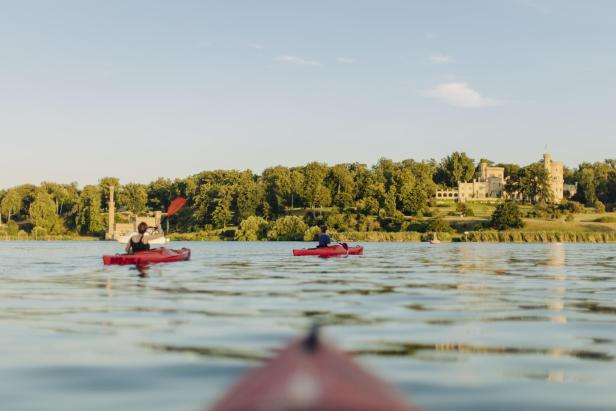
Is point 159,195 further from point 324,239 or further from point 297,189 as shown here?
point 324,239

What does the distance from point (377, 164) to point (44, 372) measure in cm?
18823

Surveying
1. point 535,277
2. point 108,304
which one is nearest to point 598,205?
point 535,277

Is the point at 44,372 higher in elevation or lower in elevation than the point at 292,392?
lower

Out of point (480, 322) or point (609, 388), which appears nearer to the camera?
point (609, 388)

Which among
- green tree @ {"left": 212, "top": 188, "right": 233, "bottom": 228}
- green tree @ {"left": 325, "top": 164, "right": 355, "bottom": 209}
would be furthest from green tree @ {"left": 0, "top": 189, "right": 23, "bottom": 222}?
green tree @ {"left": 325, "top": 164, "right": 355, "bottom": 209}

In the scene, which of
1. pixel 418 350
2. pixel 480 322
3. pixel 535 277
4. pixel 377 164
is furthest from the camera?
pixel 377 164

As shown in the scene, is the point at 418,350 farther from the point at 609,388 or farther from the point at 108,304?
the point at 108,304

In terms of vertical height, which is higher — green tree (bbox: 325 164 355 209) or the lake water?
green tree (bbox: 325 164 355 209)

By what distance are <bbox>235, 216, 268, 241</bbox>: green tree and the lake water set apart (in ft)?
343

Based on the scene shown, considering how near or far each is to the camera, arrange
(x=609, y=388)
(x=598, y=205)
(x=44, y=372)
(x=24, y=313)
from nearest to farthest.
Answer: (x=609, y=388) < (x=44, y=372) < (x=24, y=313) < (x=598, y=205)

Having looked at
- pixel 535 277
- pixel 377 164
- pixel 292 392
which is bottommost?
pixel 535 277

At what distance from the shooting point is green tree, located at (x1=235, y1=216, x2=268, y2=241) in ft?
412

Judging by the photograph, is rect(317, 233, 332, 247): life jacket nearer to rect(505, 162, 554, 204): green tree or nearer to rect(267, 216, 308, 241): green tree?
rect(267, 216, 308, 241): green tree

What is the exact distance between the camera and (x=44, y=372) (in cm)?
825
